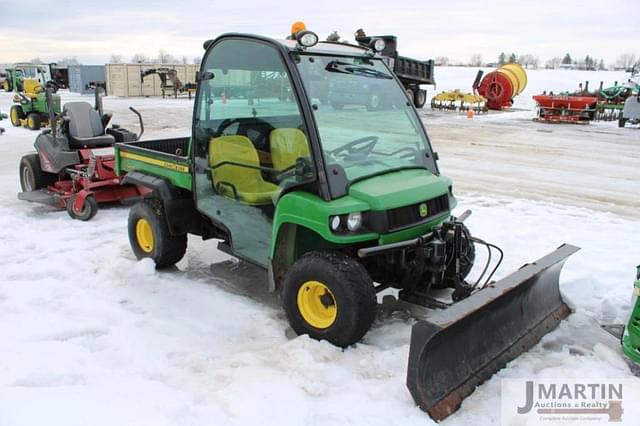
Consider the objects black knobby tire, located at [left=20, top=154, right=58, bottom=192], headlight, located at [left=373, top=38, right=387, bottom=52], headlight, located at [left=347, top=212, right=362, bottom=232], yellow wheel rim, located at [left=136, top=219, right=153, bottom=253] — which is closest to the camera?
headlight, located at [left=347, top=212, right=362, bottom=232]

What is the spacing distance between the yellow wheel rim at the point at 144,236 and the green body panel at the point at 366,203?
70.8 inches

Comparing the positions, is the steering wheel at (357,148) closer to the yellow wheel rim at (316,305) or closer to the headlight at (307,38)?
the headlight at (307,38)

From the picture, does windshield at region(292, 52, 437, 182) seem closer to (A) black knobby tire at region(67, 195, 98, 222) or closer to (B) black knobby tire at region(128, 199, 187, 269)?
(B) black knobby tire at region(128, 199, 187, 269)

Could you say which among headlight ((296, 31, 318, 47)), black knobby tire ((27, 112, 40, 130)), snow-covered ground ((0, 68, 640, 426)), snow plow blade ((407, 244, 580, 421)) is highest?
headlight ((296, 31, 318, 47))

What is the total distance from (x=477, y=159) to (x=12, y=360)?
32.5ft

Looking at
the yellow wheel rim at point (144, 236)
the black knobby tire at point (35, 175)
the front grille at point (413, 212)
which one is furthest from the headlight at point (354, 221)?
the black knobby tire at point (35, 175)

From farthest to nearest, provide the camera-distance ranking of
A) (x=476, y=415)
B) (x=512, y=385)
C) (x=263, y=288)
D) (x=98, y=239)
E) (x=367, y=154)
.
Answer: (x=98, y=239) → (x=263, y=288) → (x=367, y=154) → (x=512, y=385) → (x=476, y=415)

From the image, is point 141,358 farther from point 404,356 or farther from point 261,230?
point 404,356

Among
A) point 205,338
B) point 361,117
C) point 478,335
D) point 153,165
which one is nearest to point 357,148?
point 361,117

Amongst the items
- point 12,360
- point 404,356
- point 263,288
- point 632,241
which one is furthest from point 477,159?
point 12,360

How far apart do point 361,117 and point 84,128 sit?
5240 mm

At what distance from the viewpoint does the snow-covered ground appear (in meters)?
2.96

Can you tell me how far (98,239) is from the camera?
597 cm

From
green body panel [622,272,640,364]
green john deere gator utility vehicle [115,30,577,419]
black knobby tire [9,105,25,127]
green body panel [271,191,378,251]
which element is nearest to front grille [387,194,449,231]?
green john deere gator utility vehicle [115,30,577,419]
